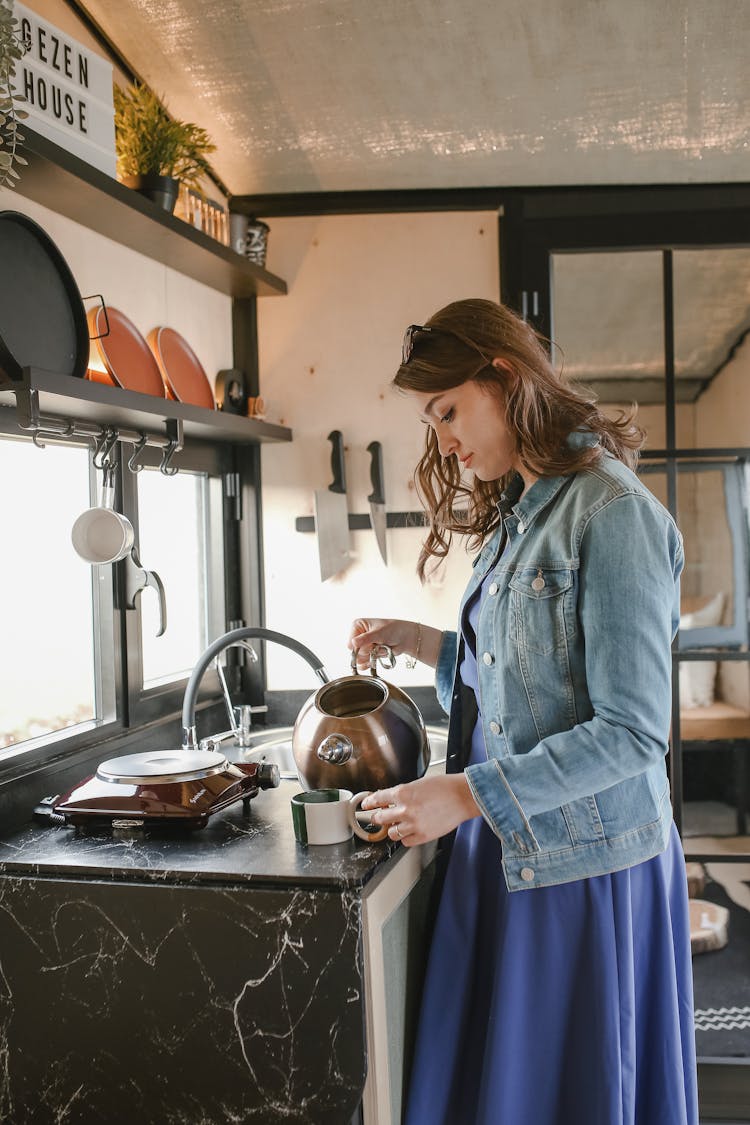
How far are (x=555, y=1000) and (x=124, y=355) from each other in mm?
1441

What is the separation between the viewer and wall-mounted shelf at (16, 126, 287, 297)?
159 cm

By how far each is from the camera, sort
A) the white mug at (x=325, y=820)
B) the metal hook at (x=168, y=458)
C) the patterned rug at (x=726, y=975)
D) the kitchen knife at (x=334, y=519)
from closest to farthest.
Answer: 1. the white mug at (x=325, y=820)
2. the metal hook at (x=168, y=458)
3. the patterned rug at (x=726, y=975)
4. the kitchen knife at (x=334, y=519)

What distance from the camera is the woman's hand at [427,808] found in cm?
132

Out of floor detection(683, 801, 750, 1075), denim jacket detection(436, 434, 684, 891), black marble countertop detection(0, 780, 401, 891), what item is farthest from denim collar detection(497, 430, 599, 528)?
floor detection(683, 801, 750, 1075)

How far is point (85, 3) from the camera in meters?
1.98

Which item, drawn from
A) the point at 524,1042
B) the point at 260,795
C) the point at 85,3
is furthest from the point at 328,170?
the point at 524,1042

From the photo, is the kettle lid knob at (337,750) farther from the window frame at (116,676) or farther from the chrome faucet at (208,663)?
the window frame at (116,676)

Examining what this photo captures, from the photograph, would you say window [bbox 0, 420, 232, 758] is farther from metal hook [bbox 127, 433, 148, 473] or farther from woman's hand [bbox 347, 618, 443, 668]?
woman's hand [bbox 347, 618, 443, 668]

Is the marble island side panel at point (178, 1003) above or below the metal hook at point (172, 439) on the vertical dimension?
below

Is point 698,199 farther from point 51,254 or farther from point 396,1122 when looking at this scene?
point 396,1122

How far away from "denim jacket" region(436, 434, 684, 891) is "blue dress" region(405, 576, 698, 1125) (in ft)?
0.28

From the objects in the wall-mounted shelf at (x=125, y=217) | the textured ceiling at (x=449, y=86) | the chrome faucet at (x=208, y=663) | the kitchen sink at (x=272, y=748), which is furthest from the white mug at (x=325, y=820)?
the textured ceiling at (x=449, y=86)

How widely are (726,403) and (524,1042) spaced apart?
1.70 meters

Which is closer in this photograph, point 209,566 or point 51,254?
point 51,254
